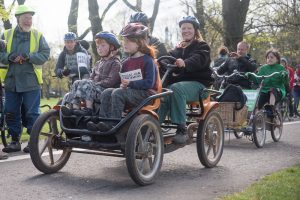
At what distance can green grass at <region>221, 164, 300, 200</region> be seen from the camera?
4.95 metres

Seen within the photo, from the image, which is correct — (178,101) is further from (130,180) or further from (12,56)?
(12,56)

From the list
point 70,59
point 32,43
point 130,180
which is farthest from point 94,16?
point 130,180

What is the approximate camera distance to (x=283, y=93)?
10047 millimetres

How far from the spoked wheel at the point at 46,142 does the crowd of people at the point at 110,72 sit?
25cm

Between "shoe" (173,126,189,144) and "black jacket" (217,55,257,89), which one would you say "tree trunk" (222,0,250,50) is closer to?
"black jacket" (217,55,257,89)

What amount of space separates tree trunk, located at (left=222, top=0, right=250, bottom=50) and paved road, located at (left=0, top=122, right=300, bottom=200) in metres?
11.2

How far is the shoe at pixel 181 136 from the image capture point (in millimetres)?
6262

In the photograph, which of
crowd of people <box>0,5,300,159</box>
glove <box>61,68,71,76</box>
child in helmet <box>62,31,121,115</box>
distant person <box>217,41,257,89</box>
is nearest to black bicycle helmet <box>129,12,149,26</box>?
crowd of people <box>0,5,300,159</box>

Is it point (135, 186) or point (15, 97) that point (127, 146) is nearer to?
point (135, 186)

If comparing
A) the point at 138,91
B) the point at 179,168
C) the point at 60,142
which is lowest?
the point at 179,168

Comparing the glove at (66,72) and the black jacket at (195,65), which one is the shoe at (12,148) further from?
the black jacket at (195,65)

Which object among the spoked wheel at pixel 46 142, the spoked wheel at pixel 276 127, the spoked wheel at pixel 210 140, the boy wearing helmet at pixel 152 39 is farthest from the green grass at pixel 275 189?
the spoked wheel at pixel 276 127

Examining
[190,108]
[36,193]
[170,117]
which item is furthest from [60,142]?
[190,108]

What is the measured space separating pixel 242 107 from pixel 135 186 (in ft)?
12.9
